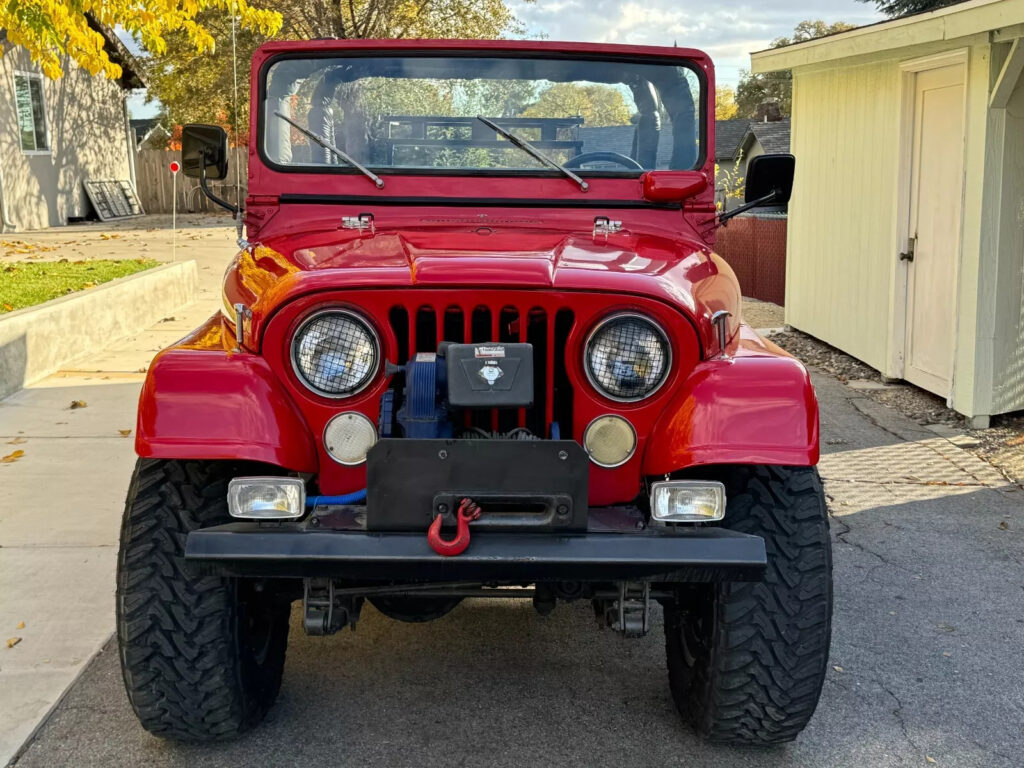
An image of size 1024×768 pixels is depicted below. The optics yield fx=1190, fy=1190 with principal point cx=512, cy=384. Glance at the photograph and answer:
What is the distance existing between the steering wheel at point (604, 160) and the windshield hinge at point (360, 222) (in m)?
0.78

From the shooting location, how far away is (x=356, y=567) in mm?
2838

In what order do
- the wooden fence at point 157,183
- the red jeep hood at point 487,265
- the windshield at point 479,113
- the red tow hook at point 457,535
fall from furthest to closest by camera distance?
the wooden fence at point 157,183, the windshield at point 479,113, the red jeep hood at point 487,265, the red tow hook at point 457,535

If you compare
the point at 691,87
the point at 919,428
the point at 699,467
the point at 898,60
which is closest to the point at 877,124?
the point at 898,60

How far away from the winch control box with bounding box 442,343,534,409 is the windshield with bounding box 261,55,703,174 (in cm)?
150

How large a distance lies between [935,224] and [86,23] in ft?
22.7

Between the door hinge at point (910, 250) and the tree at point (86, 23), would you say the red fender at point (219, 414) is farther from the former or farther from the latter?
the door hinge at point (910, 250)

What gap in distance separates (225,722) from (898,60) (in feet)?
25.3

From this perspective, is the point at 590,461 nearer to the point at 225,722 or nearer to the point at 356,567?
the point at 356,567

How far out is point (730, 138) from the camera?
46.2 metres

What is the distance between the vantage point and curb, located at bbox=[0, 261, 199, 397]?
26.9 feet

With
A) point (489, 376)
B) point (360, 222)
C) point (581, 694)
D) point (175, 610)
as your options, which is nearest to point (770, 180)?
point (360, 222)

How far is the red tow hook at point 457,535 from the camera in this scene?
2.80 metres

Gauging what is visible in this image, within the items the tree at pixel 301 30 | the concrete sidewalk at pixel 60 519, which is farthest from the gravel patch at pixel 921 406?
the tree at pixel 301 30

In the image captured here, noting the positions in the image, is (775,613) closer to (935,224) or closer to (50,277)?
(935,224)
